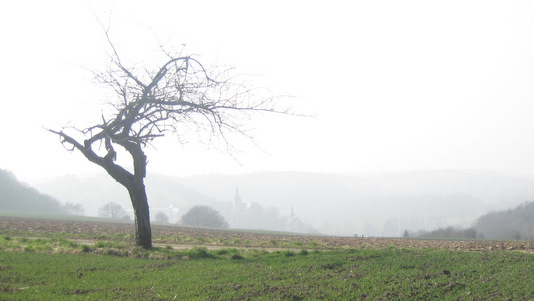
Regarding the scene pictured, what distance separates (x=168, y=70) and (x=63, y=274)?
915 cm

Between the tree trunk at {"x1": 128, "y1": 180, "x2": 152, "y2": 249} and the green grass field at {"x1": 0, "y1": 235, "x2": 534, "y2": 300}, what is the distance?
294 centimetres

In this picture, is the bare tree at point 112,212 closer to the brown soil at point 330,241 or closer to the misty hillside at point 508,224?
the misty hillside at point 508,224

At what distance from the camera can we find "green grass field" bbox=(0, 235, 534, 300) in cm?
814

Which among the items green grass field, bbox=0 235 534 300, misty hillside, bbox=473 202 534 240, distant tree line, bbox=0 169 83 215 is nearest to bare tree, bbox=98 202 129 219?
distant tree line, bbox=0 169 83 215

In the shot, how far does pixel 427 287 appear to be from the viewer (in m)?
8.30

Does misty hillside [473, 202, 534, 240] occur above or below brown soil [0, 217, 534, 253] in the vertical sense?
above

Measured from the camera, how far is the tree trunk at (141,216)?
56.3ft

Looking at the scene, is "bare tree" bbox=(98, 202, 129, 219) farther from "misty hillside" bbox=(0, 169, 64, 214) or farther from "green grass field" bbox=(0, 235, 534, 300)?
"green grass field" bbox=(0, 235, 534, 300)

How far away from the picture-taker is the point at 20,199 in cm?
11981

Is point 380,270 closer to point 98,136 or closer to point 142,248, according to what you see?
Result: point 142,248

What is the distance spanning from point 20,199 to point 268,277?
420 feet

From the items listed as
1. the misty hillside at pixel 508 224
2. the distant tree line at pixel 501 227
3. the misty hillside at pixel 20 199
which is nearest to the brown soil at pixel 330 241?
the distant tree line at pixel 501 227

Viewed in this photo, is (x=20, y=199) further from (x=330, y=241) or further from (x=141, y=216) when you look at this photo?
(x=141, y=216)

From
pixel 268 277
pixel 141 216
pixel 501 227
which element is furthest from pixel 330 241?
pixel 501 227
